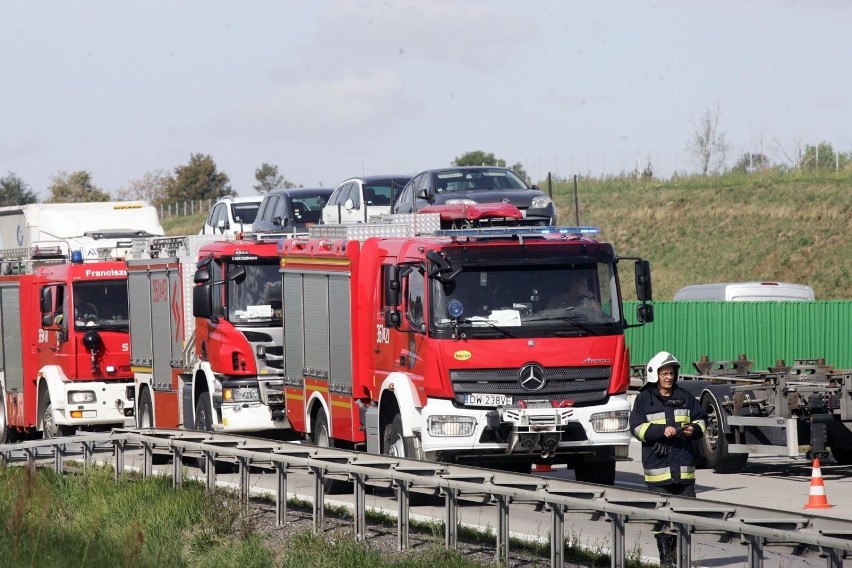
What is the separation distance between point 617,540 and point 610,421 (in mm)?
5430

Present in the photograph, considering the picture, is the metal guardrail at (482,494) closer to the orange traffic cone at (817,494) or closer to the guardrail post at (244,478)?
the guardrail post at (244,478)

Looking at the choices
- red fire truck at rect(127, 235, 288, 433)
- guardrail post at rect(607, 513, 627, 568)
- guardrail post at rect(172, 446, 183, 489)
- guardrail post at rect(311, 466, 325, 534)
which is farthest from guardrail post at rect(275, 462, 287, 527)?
red fire truck at rect(127, 235, 288, 433)

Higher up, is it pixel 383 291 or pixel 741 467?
pixel 383 291

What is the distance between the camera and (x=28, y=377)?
26.8 meters

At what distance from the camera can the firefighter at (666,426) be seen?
10875mm

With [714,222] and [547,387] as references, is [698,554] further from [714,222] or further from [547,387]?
[714,222]

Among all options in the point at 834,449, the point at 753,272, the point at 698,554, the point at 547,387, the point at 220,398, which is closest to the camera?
the point at 698,554

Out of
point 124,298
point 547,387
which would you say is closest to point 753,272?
point 124,298

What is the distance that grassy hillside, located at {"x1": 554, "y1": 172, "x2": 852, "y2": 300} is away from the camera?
5459 cm

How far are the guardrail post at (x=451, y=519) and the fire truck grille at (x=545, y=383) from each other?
11.6 feet

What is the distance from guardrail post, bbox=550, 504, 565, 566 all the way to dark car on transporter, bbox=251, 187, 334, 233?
53.4 ft

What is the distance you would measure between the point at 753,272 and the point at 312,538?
150ft

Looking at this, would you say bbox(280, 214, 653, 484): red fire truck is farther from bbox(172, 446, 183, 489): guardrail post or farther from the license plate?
bbox(172, 446, 183, 489): guardrail post

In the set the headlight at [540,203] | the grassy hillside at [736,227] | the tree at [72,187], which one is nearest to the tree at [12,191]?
the tree at [72,187]
